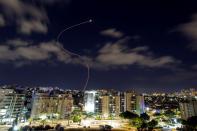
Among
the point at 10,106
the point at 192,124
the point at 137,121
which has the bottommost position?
the point at 192,124

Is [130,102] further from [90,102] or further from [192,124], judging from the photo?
[192,124]

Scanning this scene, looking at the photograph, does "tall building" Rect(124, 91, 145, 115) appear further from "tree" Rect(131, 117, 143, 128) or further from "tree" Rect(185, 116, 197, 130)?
"tree" Rect(185, 116, 197, 130)

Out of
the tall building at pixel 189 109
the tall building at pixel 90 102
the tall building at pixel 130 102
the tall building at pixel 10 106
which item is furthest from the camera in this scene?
the tall building at pixel 90 102

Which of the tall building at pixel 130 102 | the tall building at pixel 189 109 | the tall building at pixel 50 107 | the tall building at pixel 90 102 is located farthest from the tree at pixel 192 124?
the tall building at pixel 90 102

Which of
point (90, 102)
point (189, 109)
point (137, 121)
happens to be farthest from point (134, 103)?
point (137, 121)

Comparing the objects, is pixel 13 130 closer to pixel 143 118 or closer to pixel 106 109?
pixel 143 118

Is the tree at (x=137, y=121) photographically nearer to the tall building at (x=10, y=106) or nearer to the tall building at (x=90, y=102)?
the tall building at (x=90, y=102)

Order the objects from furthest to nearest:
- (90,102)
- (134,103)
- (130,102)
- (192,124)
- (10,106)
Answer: (90,102) < (134,103) < (130,102) < (10,106) < (192,124)

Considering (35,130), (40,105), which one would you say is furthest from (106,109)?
(35,130)

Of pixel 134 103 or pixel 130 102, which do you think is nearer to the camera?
pixel 130 102

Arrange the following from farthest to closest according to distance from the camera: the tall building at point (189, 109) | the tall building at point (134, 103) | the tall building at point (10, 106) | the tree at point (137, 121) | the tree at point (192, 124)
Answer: the tall building at point (134, 103) → the tall building at point (189, 109) → the tall building at point (10, 106) → the tree at point (137, 121) → the tree at point (192, 124)
